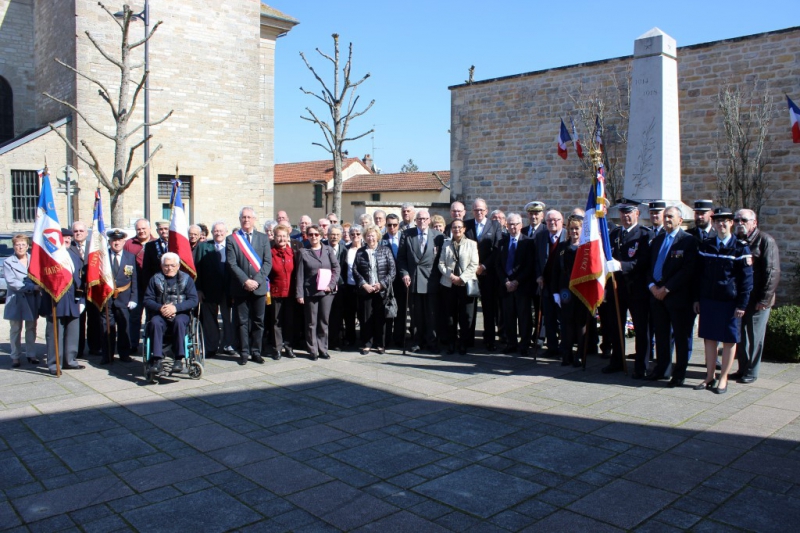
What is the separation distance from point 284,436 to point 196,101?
2216 centimetres

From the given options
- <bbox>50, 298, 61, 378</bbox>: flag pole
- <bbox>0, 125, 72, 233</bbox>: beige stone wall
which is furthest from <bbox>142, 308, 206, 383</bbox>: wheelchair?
<bbox>0, 125, 72, 233</bbox>: beige stone wall

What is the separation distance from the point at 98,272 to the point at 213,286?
143 cm

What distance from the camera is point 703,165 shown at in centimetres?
1496

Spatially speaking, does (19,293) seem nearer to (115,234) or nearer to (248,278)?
(115,234)

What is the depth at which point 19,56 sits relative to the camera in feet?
88.8

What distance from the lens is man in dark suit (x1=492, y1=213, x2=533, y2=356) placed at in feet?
29.0

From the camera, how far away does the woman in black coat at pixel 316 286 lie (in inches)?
348

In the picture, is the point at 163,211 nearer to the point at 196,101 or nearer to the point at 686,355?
the point at 196,101

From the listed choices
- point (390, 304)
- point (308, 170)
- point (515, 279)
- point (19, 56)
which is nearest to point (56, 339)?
point (390, 304)

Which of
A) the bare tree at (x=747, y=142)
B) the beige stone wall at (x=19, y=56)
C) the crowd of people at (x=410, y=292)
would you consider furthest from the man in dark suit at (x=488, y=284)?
the beige stone wall at (x=19, y=56)

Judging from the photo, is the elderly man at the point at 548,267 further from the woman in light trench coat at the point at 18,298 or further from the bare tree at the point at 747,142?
the bare tree at the point at 747,142

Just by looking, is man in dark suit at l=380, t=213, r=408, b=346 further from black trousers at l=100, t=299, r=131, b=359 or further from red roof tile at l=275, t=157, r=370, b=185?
red roof tile at l=275, t=157, r=370, b=185

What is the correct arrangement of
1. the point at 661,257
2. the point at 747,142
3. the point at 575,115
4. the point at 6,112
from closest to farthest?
the point at 661,257 < the point at 747,142 < the point at 575,115 < the point at 6,112

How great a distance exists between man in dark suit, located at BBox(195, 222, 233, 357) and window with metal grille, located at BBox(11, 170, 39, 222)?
58.0 feet
